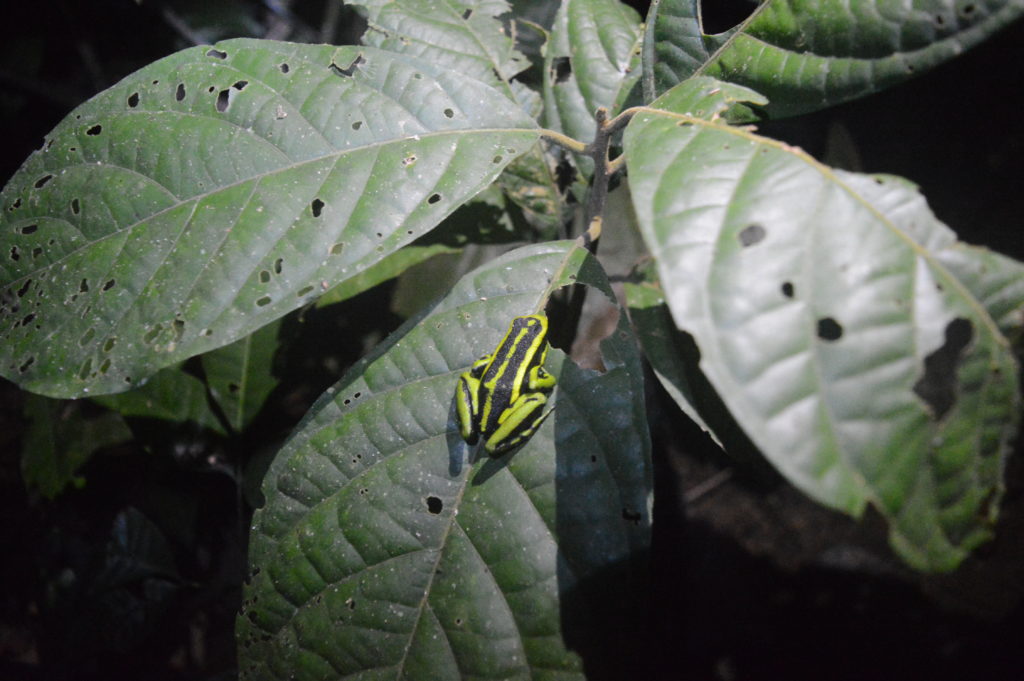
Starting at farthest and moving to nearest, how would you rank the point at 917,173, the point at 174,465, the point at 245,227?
1. the point at 917,173
2. the point at 174,465
3. the point at 245,227

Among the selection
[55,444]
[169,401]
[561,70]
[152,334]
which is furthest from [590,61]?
[55,444]

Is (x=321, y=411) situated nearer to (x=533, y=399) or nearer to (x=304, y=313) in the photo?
(x=533, y=399)

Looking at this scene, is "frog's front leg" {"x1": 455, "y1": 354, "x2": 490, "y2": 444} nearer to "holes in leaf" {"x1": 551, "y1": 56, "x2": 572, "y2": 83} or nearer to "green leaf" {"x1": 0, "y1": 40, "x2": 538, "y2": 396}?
"green leaf" {"x1": 0, "y1": 40, "x2": 538, "y2": 396}

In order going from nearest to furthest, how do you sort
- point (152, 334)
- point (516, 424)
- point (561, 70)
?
point (152, 334) < point (516, 424) < point (561, 70)

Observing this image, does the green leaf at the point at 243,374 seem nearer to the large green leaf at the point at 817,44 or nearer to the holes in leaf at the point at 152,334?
the holes in leaf at the point at 152,334

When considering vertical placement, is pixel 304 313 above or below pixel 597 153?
below

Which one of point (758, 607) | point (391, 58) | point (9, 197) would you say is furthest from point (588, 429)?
point (758, 607)

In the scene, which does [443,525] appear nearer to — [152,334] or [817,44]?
[152,334]
